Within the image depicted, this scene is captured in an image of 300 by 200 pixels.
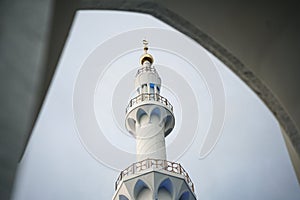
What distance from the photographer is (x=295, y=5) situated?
1.85 meters

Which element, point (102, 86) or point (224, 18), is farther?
point (102, 86)

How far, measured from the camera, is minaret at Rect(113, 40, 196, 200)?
9758 millimetres

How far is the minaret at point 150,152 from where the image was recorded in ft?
32.0

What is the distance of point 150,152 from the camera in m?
10.8

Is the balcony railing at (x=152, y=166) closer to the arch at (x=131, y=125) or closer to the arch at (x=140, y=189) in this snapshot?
the arch at (x=140, y=189)

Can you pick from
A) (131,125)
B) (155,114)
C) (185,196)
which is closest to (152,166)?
(185,196)

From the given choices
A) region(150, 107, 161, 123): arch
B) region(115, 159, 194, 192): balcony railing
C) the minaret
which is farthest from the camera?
region(150, 107, 161, 123): arch

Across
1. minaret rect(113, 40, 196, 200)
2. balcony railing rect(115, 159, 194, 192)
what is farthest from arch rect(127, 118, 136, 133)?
balcony railing rect(115, 159, 194, 192)

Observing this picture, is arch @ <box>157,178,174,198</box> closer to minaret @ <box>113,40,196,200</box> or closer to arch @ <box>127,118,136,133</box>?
minaret @ <box>113,40,196,200</box>

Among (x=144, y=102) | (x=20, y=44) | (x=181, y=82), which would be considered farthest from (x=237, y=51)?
(x=181, y=82)

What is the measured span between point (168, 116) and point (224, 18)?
1022 centimetres

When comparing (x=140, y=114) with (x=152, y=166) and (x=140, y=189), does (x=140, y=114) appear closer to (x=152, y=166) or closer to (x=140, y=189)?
(x=152, y=166)

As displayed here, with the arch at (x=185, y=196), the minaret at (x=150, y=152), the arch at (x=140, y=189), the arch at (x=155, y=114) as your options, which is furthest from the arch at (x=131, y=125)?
the arch at (x=185, y=196)

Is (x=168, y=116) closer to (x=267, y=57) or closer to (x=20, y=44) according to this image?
(x=267, y=57)
